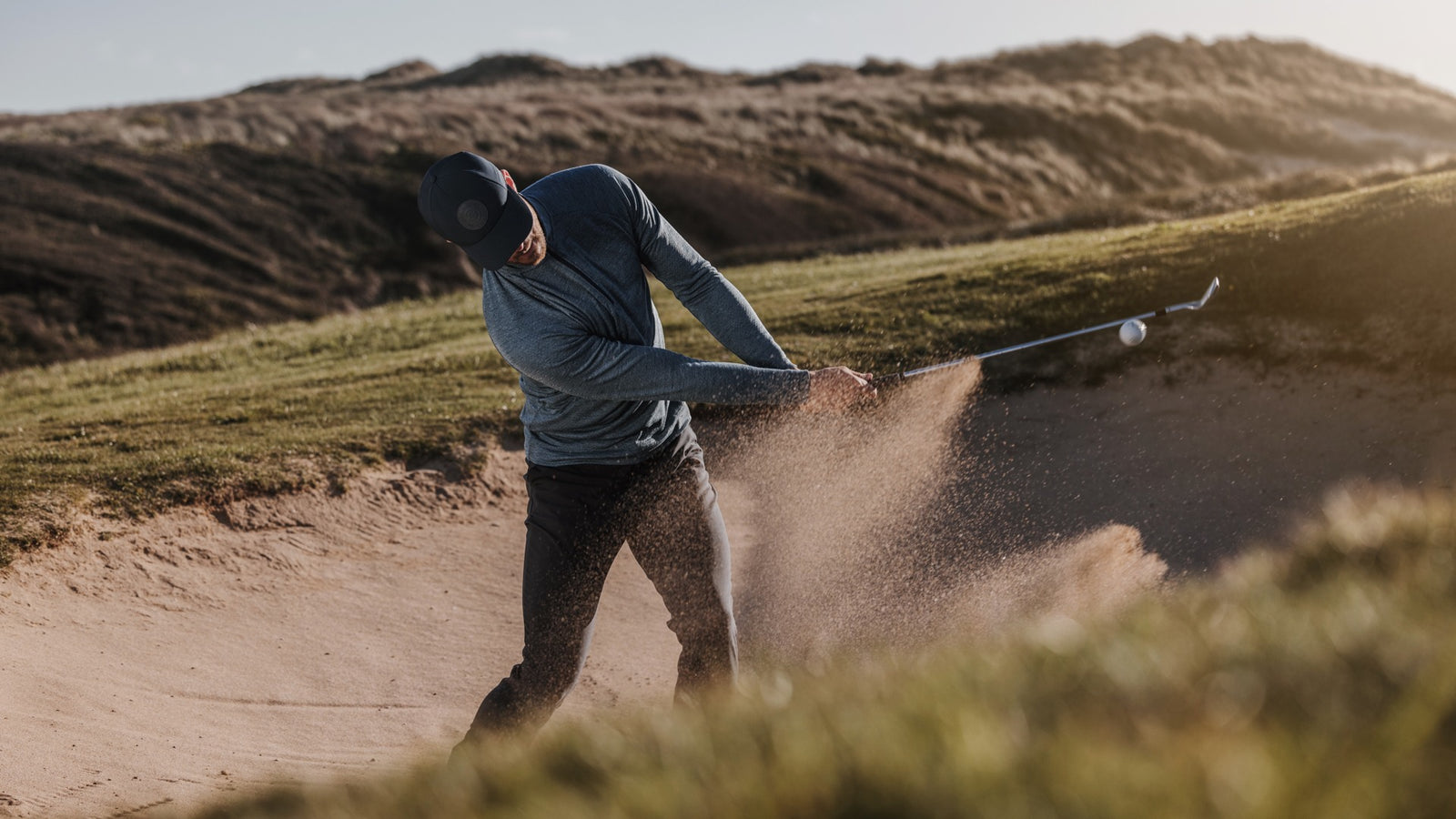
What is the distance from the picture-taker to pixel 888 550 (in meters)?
7.54

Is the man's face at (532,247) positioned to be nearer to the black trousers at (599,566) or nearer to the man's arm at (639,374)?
the man's arm at (639,374)

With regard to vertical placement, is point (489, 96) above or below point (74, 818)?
above

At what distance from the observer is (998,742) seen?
4.40 feet

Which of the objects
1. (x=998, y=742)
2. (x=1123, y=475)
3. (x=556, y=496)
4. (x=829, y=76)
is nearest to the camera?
(x=998, y=742)

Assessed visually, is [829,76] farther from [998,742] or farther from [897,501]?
[998,742]

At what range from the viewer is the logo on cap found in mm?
3779

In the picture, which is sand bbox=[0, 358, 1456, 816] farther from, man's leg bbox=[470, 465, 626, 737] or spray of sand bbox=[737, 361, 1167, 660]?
man's leg bbox=[470, 465, 626, 737]

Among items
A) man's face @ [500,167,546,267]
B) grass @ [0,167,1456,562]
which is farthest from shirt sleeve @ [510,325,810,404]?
grass @ [0,167,1456,562]

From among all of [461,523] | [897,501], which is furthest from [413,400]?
[897,501]

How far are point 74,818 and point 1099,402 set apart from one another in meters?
7.40

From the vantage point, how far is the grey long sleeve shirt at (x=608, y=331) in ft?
13.6

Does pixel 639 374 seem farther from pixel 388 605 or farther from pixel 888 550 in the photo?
pixel 388 605

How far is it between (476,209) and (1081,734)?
296cm

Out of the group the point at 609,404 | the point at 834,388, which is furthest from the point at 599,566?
the point at 834,388
